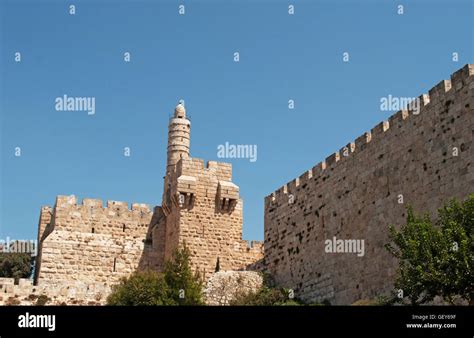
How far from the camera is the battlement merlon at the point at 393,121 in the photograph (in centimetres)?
1470

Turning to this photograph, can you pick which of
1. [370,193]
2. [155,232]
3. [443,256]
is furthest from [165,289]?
[443,256]

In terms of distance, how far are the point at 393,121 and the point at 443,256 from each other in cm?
573

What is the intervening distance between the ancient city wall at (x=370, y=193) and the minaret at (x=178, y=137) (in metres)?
6.36

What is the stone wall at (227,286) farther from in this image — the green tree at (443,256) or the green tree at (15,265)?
the green tree at (15,265)

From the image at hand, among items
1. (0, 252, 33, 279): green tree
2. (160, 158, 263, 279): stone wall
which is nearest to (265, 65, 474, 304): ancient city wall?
(160, 158, 263, 279): stone wall

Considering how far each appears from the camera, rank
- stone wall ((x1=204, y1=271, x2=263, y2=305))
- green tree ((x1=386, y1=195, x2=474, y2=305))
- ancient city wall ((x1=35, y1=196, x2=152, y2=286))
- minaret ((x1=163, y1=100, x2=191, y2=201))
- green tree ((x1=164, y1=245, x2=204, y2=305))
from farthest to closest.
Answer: minaret ((x1=163, y1=100, x2=191, y2=201))
ancient city wall ((x1=35, y1=196, x2=152, y2=286))
stone wall ((x1=204, y1=271, x2=263, y2=305))
green tree ((x1=164, y1=245, x2=204, y2=305))
green tree ((x1=386, y1=195, x2=474, y2=305))

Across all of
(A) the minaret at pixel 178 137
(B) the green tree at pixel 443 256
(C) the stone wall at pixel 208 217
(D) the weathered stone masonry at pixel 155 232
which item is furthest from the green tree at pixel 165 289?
(A) the minaret at pixel 178 137

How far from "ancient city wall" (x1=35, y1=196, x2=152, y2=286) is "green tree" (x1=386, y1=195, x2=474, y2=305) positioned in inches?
578

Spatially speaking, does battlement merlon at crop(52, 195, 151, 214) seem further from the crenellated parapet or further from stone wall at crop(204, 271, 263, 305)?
stone wall at crop(204, 271, 263, 305)

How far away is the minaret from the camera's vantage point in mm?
28562
